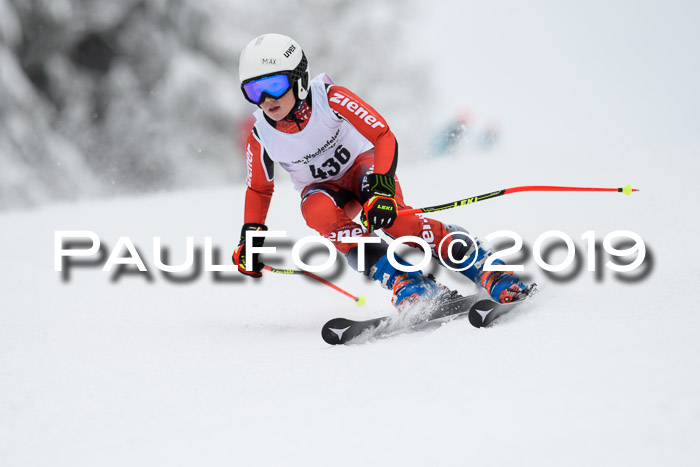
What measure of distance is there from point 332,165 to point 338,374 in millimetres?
1209

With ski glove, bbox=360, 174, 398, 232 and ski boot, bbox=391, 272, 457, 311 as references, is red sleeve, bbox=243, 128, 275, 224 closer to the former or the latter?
ski glove, bbox=360, 174, 398, 232

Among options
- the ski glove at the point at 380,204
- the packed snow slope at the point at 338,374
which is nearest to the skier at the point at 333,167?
the ski glove at the point at 380,204

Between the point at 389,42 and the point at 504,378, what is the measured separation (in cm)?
1418

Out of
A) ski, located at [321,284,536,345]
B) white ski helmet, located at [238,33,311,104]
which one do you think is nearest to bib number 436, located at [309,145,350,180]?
white ski helmet, located at [238,33,311,104]

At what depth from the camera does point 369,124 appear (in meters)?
2.95

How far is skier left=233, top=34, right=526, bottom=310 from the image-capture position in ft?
9.32

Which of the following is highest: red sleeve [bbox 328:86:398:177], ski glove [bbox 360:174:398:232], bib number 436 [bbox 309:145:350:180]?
red sleeve [bbox 328:86:398:177]

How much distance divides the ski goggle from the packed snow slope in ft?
3.56

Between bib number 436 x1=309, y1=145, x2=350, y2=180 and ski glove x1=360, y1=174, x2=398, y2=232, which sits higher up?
bib number 436 x1=309, y1=145, x2=350, y2=180

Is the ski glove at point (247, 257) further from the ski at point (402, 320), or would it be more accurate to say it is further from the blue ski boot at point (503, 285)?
the blue ski boot at point (503, 285)

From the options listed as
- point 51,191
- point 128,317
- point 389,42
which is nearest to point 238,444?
point 128,317

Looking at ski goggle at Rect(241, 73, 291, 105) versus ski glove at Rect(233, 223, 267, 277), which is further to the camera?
ski glove at Rect(233, 223, 267, 277)

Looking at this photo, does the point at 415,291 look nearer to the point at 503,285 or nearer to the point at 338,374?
the point at 503,285

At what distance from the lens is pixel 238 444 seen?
169 cm
